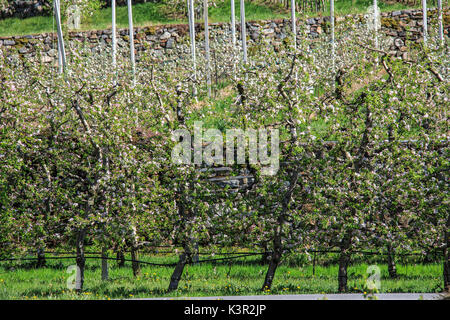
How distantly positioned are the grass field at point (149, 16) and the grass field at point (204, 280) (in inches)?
649

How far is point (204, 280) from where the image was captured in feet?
36.0

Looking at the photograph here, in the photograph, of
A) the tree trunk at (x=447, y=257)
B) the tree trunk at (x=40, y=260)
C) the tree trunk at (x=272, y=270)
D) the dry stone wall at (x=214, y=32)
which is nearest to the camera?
the tree trunk at (x=447, y=257)

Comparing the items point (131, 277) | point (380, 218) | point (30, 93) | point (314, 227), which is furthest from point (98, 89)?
point (380, 218)

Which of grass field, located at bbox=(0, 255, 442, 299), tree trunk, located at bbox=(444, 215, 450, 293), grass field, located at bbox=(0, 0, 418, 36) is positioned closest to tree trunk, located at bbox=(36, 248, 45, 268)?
grass field, located at bbox=(0, 255, 442, 299)

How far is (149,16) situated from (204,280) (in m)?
21.0

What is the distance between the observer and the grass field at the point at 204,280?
9.55 meters

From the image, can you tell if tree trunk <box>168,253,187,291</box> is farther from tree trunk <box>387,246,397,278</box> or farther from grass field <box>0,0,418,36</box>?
grass field <box>0,0,418,36</box>

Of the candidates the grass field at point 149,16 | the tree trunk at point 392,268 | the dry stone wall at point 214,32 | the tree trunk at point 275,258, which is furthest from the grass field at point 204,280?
the grass field at point 149,16

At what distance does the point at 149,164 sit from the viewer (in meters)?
9.77

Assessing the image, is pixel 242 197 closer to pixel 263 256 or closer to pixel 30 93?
pixel 263 256

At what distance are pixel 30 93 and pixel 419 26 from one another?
57.3ft

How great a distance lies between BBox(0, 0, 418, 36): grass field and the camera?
27031mm

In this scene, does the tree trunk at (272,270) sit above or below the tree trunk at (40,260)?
above

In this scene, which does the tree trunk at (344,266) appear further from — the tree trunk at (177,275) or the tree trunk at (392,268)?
the tree trunk at (177,275)
